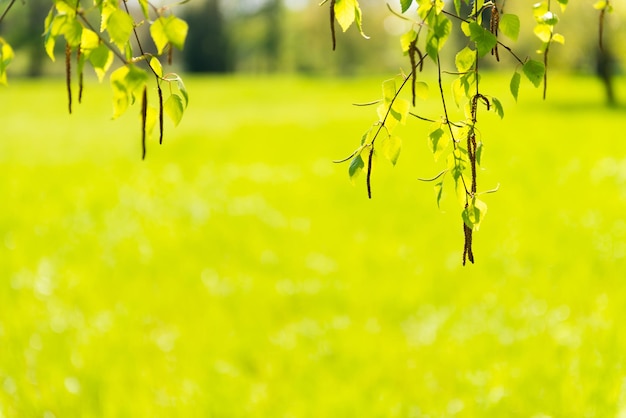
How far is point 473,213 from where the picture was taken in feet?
6.14

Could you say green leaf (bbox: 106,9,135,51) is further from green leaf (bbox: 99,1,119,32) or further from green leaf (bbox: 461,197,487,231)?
green leaf (bbox: 461,197,487,231)

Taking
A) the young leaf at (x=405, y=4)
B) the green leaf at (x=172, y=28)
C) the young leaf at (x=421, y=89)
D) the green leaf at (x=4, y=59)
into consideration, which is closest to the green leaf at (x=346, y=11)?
the young leaf at (x=405, y=4)

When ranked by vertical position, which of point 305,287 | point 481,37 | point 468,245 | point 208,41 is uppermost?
point 481,37

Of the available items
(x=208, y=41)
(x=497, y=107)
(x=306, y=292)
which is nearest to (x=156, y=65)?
(x=497, y=107)

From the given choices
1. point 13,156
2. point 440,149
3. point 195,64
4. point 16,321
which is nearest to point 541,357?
point 440,149

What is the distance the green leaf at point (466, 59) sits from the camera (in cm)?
183

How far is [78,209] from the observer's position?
1066 centimetres

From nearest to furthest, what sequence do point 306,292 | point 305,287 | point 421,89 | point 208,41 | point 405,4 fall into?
point 405,4, point 421,89, point 306,292, point 305,287, point 208,41

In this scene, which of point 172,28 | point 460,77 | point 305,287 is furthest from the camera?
point 305,287

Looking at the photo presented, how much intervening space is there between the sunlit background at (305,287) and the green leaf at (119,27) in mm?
1029

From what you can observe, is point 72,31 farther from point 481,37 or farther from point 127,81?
point 481,37

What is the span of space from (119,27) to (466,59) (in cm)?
92

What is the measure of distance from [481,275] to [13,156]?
39.2 feet

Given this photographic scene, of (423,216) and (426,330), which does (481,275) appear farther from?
(423,216)
